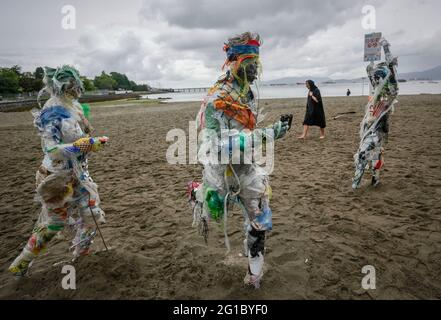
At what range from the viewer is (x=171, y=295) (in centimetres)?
319

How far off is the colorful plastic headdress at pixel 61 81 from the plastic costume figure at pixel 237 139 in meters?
1.66

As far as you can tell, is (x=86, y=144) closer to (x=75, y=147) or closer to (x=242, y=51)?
(x=75, y=147)

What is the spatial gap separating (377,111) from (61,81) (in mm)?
5211

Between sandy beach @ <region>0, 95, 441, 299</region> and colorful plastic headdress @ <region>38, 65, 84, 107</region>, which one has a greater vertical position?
colorful plastic headdress @ <region>38, 65, 84, 107</region>

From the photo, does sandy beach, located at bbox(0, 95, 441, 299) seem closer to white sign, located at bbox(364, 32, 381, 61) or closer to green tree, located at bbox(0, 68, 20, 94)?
white sign, located at bbox(364, 32, 381, 61)

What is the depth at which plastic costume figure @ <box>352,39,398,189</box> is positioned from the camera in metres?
5.23

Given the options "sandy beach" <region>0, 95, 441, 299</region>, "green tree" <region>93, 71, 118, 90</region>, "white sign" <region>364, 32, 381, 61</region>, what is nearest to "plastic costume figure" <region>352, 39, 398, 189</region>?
"sandy beach" <region>0, 95, 441, 299</region>

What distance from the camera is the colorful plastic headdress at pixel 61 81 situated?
3.28 meters

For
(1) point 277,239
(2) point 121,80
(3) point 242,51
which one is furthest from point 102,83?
(3) point 242,51

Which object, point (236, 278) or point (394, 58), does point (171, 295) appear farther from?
point (394, 58)

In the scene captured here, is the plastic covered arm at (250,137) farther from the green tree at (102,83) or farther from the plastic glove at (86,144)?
the green tree at (102,83)

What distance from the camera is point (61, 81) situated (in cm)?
328
